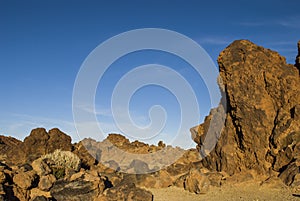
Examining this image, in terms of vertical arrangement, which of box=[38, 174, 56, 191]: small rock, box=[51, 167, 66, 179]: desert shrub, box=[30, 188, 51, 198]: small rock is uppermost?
box=[51, 167, 66, 179]: desert shrub

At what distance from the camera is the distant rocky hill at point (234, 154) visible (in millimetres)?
12531

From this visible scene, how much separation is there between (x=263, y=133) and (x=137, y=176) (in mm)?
6603

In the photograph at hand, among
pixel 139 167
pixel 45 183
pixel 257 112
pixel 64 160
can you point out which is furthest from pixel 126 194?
pixel 257 112

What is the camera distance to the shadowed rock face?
14.2 metres

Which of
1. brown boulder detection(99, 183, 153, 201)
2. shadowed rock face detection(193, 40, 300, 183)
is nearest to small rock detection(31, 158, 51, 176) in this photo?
brown boulder detection(99, 183, 153, 201)

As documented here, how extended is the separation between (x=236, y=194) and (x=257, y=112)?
438 cm

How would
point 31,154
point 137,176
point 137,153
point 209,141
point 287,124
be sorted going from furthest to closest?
point 137,153, point 31,154, point 209,141, point 137,176, point 287,124

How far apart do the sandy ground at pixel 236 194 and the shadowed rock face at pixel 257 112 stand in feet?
5.72

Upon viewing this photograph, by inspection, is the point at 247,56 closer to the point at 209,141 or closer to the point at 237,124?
the point at 237,124

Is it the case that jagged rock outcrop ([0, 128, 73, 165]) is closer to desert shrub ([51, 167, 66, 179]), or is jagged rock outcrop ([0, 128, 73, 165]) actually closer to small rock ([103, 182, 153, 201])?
desert shrub ([51, 167, 66, 179])

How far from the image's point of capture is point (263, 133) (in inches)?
587

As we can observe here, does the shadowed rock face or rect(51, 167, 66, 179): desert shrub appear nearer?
the shadowed rock face

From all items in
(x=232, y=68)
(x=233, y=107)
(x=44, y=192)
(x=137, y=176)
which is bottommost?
(x=44, y=192)

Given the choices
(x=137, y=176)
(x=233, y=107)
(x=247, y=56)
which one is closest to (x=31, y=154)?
(x=137, y=176)
